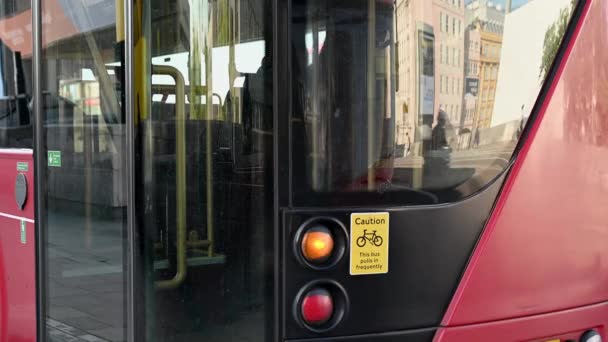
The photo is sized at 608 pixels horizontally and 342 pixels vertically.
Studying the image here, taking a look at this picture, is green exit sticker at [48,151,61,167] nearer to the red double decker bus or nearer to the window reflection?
the red double decker bus

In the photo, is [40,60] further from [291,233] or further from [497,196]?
[497,196]

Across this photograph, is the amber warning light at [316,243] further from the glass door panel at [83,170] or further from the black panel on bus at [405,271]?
the glass door panel at [83,170]

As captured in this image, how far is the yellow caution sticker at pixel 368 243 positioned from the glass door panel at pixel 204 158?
28 centimetres

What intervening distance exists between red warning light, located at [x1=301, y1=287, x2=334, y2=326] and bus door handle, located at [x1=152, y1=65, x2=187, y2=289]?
0.44 metres

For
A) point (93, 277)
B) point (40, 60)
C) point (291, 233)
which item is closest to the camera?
point (291, 233)

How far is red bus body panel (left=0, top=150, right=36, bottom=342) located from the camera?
297cm

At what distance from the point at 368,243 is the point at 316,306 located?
0.27m

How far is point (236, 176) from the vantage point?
8.04 feet

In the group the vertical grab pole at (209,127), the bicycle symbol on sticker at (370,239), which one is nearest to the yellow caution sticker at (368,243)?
the bicycle symbol on sticker at (370,239)

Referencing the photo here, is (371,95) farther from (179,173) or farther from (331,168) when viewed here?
(179,173)

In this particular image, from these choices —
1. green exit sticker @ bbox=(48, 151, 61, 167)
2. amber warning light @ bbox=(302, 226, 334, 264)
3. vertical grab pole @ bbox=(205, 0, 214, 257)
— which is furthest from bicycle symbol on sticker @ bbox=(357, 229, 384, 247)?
green exit sticker @ bbox=(48, 151, 61, 167)

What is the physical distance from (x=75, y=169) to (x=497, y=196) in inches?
62.6

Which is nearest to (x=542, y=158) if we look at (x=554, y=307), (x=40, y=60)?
(x=554, y=307)

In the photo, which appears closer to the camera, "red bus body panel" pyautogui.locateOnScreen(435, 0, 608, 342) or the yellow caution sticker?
the yellow caution sticker
